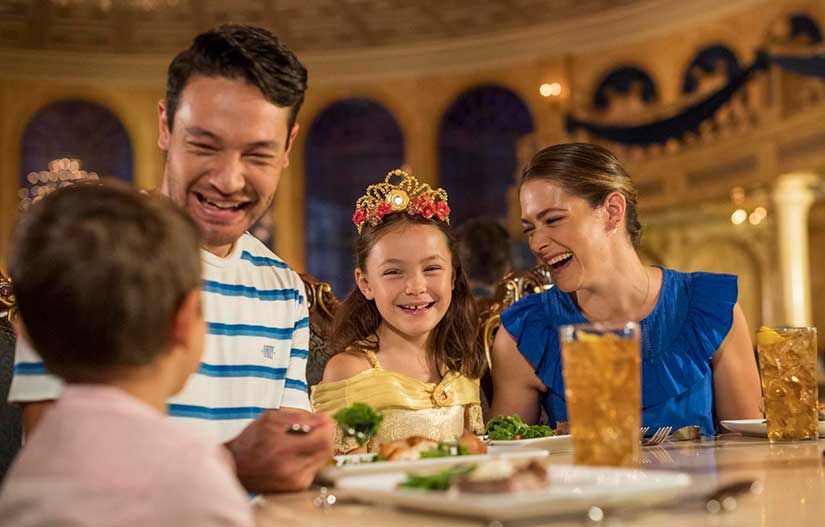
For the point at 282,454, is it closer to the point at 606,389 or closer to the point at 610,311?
the point at 606,389

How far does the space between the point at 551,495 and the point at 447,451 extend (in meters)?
0.48

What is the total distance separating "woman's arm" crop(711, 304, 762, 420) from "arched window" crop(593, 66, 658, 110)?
34.3ft

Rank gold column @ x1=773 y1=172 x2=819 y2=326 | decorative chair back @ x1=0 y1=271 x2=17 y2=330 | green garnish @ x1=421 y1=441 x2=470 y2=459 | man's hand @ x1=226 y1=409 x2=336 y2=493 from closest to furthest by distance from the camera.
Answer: man's hand @ x1=226 y1=409 x2=336 y2=493 < green garnish @ x1=421 y1=441 x2=470 y2=459 < decorative chair back @ x1=0 y1=271 x2=17 y2=330 < gold column @ x1=773 y1=172 x2=819 y2=326

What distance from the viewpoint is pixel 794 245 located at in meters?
10.3

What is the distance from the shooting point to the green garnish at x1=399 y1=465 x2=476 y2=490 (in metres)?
1.18

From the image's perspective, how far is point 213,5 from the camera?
12.9 meters

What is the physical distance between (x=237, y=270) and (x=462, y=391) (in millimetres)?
1080

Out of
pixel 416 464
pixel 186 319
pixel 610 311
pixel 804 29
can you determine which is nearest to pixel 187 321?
pixel 186 319

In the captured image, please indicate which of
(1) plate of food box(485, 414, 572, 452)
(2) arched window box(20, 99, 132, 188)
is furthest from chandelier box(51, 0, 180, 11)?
(1) plate of food box(485, 414, 572, 452)

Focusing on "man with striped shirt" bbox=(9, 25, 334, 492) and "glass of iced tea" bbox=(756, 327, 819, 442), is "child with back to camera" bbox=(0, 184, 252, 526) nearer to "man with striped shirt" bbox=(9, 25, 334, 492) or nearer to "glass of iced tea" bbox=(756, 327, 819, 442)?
"man with striped shirt" bbox=(9, 25, 334, 492)

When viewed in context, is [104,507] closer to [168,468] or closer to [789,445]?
[168,468]

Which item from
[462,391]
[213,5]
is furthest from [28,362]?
[213,5]

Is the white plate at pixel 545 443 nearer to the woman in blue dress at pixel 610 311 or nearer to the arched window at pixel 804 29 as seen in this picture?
the woman in blue dress at pixel 610 311

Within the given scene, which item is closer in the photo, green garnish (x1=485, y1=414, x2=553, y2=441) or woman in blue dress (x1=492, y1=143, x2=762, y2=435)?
green garnish (x1=485, y1=414, x2=553, y2=441)
